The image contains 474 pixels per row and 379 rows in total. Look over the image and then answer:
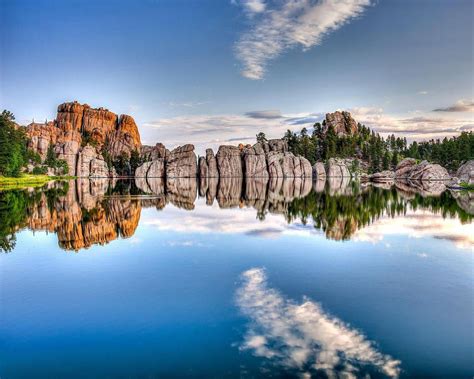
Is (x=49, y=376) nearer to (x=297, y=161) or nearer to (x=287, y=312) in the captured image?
(x=287, y=312)

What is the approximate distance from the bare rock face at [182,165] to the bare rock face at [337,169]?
42.9m

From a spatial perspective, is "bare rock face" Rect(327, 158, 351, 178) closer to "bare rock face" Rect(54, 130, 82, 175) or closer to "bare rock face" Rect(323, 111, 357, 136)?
"bare rock face" Rect(323, 111, 357, 136)

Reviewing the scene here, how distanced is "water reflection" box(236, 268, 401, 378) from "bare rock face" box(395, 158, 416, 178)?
120 m

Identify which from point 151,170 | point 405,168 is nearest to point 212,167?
point 151,170

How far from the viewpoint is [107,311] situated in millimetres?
11422

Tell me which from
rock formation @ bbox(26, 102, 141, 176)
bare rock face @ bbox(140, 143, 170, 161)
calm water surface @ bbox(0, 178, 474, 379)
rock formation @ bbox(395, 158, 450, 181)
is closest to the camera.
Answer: calm water surface @ bbox(0, 178, 474, 379)

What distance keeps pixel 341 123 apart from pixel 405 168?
55.6 metres

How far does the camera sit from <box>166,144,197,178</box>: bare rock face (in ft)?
419

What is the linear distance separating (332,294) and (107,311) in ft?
22.0

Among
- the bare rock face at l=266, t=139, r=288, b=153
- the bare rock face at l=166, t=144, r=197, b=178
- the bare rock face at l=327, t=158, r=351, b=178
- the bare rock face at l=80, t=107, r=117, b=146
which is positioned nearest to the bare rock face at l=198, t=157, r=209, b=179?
the bare rock face at l=166, t=144, r=197, b=178

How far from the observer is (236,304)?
12.0 m

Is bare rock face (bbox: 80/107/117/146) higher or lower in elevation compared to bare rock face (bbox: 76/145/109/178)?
higher

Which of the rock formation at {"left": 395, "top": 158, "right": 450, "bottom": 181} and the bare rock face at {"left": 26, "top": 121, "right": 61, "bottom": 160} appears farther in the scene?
the bare rock face at {"left": 26, "top": 121, "right": 61, "bottom": 160}

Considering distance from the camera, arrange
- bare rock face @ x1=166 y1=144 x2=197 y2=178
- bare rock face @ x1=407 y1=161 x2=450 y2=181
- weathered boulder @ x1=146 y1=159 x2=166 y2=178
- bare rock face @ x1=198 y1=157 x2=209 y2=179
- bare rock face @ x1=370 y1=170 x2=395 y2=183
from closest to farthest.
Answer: bare rock face @ x1=407 y1=161 x2=450 y2=181 → bare rock face @ x1=370 y1=170 x2=395 y2=183 → bare rock face @ x1=166 y1=144 x2=197 y2=178 → bare rock face @ x1=198 y1=157 x2=209 y2=179 → weathered boulder @ x1=146 y1=159 x2=166 y2=178
